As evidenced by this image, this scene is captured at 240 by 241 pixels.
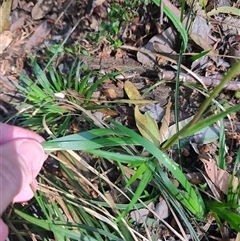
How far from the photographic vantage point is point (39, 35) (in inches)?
77.6

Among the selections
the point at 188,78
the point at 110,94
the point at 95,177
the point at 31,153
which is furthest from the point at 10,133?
the point at 188,78

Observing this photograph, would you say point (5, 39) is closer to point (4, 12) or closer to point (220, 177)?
point (4, 12)

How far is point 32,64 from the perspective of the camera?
6.11 feet

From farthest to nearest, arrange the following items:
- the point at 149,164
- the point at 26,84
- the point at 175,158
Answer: the point at 26,84, the point at 175,158, the point at 149,164

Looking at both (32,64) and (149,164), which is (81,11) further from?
(149,164)

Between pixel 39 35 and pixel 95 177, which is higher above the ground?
pixel 39 35

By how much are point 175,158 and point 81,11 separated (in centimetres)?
79

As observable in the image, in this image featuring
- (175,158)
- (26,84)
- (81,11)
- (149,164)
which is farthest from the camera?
(81,11)

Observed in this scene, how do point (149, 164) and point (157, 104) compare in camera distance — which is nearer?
point (149, 164)

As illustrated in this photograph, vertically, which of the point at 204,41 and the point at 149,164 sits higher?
the point at 204,41

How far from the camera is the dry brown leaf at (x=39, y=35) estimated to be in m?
1.95

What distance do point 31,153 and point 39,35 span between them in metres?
0.77

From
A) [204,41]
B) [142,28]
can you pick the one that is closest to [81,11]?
[142,28]

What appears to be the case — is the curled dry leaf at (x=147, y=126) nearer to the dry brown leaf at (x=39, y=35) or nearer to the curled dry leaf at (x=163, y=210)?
the curled dry leaf at (x=163, y=210)
